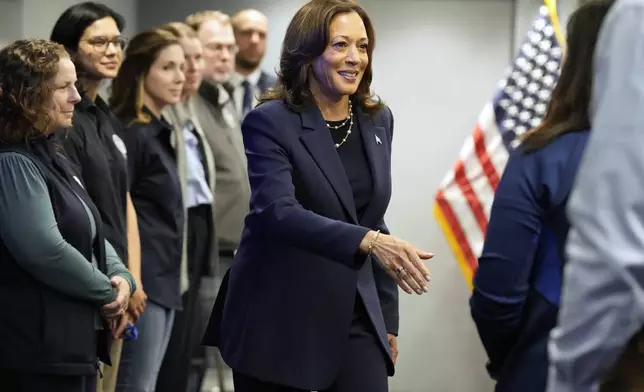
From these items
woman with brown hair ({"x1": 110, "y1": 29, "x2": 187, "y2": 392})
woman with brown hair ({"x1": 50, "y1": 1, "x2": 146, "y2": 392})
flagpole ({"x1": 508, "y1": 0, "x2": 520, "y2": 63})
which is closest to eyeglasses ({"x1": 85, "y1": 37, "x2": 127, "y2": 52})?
woman with brown hair ({"x1": 50, "y1": 1, "x2": 146, "y2": 392})

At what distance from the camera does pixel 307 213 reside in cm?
248

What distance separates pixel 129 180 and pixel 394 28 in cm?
225

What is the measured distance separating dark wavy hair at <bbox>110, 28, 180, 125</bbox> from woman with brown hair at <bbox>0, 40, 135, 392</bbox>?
43.6 inches

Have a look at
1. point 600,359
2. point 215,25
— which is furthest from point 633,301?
point 215,25

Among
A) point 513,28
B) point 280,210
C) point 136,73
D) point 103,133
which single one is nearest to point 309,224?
point 280,210

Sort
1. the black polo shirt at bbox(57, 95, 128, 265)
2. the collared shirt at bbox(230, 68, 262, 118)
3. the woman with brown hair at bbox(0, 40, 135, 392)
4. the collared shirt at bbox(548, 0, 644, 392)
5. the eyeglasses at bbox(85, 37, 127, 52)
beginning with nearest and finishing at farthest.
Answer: the collared shirt at bbox(548, 0, 644, 392) → the woman with brown hair at bbox(0, 40, 135, 392) → the black polo shirt at bbox(57, 95, 128, 265) → the eyeglasses at bbox(85, 37, 127, 52) → the collared shirt at bbox(230, 68, 262, 118)

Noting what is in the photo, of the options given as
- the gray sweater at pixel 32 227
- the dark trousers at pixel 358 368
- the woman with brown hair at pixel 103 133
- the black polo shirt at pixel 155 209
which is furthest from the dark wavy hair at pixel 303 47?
the black polo shirt at pixel 155 209

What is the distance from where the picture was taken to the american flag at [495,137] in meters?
5.29

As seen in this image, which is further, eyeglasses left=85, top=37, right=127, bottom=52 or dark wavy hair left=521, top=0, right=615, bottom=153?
eyeglasses left=85, top=37, right=127, bottom=52

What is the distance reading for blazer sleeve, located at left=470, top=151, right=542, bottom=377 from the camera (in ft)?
6.18

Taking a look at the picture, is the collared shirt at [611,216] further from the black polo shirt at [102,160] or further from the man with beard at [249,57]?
the man with beard at [249,57]

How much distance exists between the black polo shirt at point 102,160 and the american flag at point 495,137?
6.62 ft

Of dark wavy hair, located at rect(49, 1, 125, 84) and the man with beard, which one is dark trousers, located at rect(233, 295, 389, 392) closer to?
dark wavy hair, located at rect(49, 1, 125, 84)

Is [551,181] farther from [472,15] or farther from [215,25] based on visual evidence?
[472,15]
